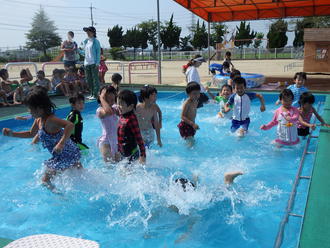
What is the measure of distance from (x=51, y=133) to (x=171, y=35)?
54129 millimetres

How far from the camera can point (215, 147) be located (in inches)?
233

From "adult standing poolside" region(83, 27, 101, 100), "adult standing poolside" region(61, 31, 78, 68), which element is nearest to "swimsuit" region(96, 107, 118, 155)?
"adult standing poolside" region(83, 27, 101, 100)

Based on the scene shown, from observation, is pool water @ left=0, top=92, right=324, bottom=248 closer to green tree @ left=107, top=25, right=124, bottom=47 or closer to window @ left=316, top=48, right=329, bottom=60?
window @ left=316, top=48, right=329, bottom=60

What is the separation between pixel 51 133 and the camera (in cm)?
325

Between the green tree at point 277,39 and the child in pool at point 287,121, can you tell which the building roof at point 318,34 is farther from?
the green tree at point 277,39

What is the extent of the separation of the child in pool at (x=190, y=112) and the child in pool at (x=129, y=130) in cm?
143

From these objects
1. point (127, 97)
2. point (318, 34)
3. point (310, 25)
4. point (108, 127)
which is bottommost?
point (108, 127)

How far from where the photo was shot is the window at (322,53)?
15633mm

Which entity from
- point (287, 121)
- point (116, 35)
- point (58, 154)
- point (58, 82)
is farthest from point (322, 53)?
point (116, 35)

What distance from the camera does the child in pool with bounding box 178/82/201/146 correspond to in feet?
16.9

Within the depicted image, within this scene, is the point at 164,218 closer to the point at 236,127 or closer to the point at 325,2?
the point at 236,127

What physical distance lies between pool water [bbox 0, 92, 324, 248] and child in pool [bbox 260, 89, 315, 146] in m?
0.20

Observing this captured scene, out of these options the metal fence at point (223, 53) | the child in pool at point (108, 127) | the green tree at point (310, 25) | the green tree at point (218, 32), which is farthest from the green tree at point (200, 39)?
the child in pool at point (108, 127)

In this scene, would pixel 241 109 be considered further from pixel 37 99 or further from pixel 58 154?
pixel 37 99
